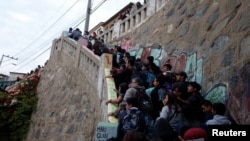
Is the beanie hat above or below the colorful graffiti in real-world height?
below

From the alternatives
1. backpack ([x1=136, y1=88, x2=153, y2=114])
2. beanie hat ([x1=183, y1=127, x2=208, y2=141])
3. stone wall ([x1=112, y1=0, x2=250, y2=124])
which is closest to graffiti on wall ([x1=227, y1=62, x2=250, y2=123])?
stone wall ([x1=112, y1=0, x2=250, y2=124])

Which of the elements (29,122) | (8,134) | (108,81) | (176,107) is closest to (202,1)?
(108,81)

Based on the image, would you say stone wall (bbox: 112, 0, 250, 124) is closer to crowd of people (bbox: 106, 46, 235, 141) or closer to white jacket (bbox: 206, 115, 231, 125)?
crowd of people (bbox: 106, 46, 235, 141)

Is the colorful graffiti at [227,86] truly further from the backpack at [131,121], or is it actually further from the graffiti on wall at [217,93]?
the backpack at [131,121]

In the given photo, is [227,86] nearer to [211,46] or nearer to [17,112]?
[211,46]

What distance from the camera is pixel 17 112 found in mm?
13180

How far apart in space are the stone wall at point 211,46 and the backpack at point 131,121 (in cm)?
199

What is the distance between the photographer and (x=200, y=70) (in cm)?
761

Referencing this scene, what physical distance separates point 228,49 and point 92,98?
13.1ft

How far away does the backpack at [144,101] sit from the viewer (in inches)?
217

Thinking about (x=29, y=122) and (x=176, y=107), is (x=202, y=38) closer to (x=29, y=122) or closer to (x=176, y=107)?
(x=176, y=107)

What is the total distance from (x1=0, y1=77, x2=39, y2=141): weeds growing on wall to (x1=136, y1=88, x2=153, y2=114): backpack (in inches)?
331

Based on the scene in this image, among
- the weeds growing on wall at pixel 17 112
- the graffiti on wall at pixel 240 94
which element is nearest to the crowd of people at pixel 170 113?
the graffiti on wall at pixel 240 94

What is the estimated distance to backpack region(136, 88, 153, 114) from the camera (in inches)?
217
